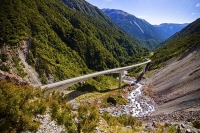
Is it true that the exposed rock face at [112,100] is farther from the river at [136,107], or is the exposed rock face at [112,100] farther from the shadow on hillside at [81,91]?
the shadow on hillside at [81,91]

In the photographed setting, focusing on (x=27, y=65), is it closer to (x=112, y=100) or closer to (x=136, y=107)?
(x=112, y=100)

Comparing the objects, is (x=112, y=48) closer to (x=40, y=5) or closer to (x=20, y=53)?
(x=40, y=5)

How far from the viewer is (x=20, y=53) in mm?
63031

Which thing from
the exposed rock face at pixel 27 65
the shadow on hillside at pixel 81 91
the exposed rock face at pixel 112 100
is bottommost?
the shadow on hillside at pixel 81 91

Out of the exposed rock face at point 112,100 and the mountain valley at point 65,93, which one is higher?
the mountain valley at point 65,93

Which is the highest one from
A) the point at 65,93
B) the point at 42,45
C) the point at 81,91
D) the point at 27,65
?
the point at 42,45

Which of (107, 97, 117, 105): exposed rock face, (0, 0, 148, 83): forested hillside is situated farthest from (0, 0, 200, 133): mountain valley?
(107, 97, 117, 105): exposed rock face

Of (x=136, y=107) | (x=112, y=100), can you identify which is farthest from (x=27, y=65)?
(x=136, y=107)

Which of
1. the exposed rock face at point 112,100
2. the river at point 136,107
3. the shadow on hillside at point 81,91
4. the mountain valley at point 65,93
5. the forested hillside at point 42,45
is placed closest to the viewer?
the mountain valley at point 65,93

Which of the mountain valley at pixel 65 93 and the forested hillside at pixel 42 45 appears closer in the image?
the mountain valley at pixel 65 93

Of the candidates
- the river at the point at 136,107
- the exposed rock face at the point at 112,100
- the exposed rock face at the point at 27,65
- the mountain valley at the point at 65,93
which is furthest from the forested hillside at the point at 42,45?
the river at the point at 136,107

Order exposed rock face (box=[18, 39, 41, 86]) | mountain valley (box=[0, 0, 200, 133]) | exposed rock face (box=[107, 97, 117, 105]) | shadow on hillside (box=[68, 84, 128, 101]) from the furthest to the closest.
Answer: shadow on hillside (box=[68, 84, 128, 101]) → exposed rock face (box=[107, 97, 117, 105]) → exposed rock face (box=[18, 39, 41, 86]) → mountain valley (box=[0, 0, 200, 133])

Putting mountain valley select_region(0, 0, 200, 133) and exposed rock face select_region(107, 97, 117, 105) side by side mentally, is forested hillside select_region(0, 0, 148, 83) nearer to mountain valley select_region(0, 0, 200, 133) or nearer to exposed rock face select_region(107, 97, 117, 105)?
mountain valley select_region(0, 0, 200, 133)

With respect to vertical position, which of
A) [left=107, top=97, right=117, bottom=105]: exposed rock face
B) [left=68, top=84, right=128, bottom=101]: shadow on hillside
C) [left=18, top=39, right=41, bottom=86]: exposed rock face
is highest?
[left=18, top=39, right=41, bottom=86]: exposed rock face
